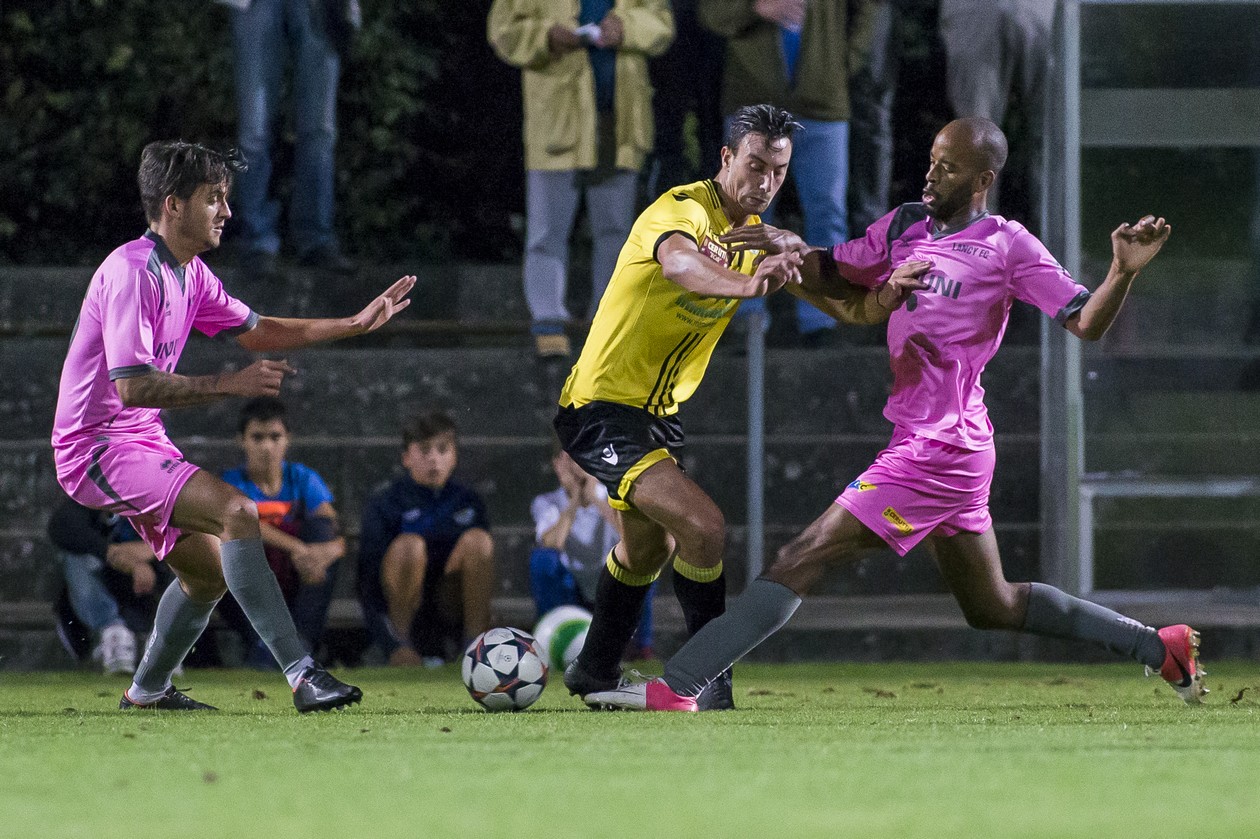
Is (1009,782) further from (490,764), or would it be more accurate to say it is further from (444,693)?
(444,693)

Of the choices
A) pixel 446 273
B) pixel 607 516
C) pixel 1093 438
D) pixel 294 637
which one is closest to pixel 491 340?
pixel 446 273

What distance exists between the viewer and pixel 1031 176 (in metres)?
11.5

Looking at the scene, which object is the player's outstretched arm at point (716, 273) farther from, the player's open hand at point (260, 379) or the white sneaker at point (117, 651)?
the white sneaker at point (117, 651)

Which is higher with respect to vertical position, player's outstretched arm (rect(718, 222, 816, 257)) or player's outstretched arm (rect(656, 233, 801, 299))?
player's outstretched arm (rect(718, 222, 816, 257))

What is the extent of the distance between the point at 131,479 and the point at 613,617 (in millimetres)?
1637

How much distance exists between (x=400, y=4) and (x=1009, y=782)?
9968mm

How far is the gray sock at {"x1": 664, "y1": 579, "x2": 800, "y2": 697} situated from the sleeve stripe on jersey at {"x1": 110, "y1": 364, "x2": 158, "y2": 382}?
1861mm

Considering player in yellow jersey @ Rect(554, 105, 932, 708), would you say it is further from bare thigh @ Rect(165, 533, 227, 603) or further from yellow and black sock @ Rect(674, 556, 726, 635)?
bare thigh @ Rect(165, 533, 227, 603)

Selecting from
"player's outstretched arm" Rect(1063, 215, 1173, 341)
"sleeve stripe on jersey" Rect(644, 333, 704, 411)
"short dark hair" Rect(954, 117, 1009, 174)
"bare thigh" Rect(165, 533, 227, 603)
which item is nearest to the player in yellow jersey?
"sleeve stripe on jersey" Rect(644, 333, 704, 411)

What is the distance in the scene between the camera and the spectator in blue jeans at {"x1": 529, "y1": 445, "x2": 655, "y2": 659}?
9.13 meters

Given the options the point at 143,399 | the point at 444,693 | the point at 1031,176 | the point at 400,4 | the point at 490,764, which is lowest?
the point at 444,693

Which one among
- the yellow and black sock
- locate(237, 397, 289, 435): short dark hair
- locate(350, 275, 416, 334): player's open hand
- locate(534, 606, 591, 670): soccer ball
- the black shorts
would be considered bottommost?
locate(534, 606, 591, 670): soccer ball

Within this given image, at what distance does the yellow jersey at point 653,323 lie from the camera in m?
6.53

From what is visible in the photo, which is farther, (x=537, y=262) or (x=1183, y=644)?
(x=537, y=262)
